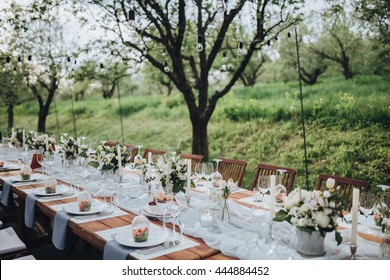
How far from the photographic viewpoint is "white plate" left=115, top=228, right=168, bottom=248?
2.02 m

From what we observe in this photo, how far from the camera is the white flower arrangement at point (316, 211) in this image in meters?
1.78

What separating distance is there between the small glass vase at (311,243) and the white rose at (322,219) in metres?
0.10

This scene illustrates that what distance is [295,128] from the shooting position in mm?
8164

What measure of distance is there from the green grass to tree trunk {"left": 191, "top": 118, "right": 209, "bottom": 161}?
1209 mm

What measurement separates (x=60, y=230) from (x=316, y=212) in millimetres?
1708

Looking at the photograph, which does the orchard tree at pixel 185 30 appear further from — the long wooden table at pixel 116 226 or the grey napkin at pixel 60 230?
the grey napkin at pixel 60 230

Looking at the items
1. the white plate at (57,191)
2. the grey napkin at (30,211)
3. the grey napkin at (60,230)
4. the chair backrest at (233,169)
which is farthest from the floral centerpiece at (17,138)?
the grey napkin at (60,230)

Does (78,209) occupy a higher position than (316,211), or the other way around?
(316,211)

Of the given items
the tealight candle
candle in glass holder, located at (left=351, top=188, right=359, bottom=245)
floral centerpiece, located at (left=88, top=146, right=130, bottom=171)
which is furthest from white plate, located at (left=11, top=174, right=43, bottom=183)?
candle in glass holder, located at (left=351, top=188, right=359, bottom=245)

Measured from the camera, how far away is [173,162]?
2715 mm

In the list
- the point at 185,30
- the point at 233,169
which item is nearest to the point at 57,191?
the point at 233,169

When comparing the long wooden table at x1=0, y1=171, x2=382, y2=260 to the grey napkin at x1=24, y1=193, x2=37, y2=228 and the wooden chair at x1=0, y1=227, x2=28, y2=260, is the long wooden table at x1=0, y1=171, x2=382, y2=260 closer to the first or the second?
the grey napkin at x1=24, y1=193, x2=37, y2=228

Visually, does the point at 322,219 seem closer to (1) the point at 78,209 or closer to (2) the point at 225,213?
(2) the point at 225,213
